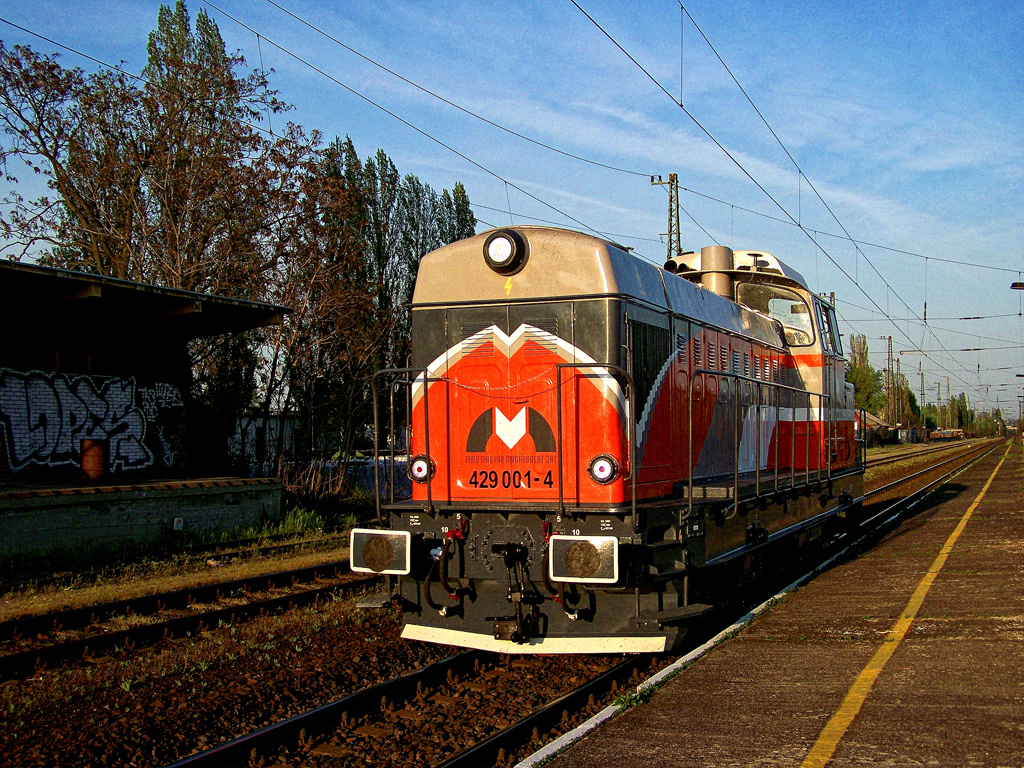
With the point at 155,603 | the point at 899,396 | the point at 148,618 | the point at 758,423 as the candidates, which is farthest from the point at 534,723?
the point at 899,396

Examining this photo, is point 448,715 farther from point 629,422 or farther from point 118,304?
point 118,304

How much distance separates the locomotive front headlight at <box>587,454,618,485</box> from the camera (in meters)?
6.04

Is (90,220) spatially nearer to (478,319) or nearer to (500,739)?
(478,319)

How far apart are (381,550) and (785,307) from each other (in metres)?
6.91

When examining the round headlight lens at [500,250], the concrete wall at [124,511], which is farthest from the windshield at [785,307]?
the concrete wall at [124,511]

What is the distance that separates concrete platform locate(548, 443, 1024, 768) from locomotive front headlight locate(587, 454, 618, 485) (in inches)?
55.8

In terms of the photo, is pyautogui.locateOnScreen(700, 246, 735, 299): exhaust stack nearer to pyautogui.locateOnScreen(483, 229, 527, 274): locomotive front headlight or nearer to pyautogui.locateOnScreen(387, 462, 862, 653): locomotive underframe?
pyautogui.locateOnScreen(387, 462, 862, 653): locomotive underframe

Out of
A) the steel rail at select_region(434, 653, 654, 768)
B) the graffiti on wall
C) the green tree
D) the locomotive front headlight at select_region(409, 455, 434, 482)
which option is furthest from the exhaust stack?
the green tree

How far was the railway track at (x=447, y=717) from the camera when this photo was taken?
15.2 ft

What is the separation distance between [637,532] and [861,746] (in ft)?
6.71

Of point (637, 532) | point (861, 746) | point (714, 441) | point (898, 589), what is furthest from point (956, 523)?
point (861, 746)

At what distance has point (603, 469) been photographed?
19.9 feet

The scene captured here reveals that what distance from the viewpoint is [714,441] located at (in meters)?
8.05

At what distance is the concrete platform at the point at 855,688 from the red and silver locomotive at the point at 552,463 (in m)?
0.73
